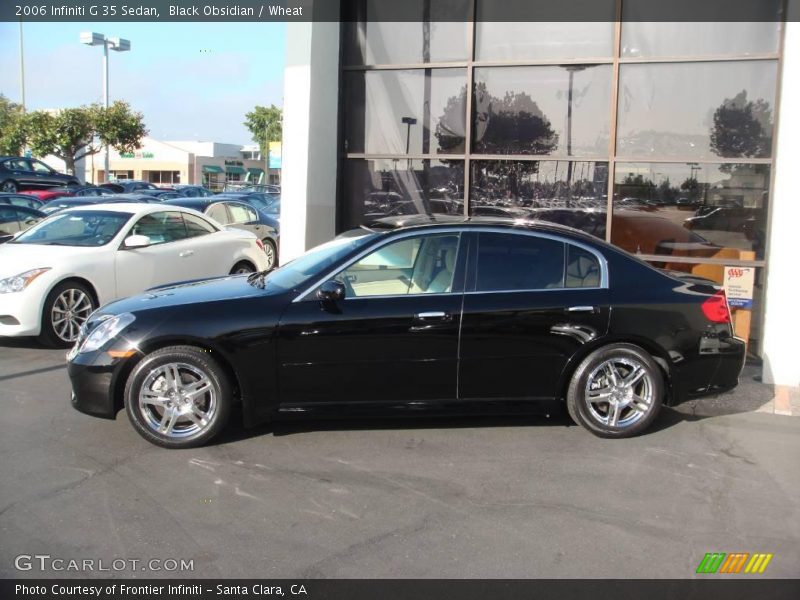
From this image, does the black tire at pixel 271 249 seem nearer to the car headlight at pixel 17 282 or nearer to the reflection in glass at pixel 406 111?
the reflection in glass at pixel 406 111

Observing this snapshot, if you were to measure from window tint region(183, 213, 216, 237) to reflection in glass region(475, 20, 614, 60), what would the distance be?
13.7 ft

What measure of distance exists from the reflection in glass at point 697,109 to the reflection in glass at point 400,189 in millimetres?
2052

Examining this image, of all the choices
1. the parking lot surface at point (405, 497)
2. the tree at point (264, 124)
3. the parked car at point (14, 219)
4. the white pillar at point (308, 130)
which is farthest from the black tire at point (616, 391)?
the tree at point (264, 124)

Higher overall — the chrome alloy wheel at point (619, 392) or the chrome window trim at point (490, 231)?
the chrome window trim at point (490, 231)

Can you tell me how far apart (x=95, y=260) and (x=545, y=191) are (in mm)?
5197

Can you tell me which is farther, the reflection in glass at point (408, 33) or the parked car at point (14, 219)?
the parked car at point (14, 219)

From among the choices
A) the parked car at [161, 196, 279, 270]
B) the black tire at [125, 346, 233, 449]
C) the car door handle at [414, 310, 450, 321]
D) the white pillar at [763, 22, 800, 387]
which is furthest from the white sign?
the parked car at [161, 196, 279, 270]

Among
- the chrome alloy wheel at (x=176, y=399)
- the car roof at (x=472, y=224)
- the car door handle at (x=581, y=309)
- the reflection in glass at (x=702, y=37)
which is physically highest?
the reflection in glass at (x=702, y=37)

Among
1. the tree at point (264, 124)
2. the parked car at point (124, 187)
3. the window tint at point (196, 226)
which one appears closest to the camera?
the window tint at point (196, 226)

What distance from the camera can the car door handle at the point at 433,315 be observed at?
17.0 feet

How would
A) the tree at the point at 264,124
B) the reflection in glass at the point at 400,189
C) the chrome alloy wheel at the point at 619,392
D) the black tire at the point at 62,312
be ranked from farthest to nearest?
the tree at the point at 264,124 → the reflection in glass at the point at 400,189 → the black tire at the point at 62,312 → the chrome alloy wheel at the point at 619,392

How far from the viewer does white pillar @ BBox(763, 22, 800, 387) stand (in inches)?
274

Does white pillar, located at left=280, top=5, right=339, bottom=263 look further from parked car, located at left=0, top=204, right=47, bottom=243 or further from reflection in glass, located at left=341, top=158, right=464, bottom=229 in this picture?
parked car, located at left=0, top=204, right=47, bottom=243
